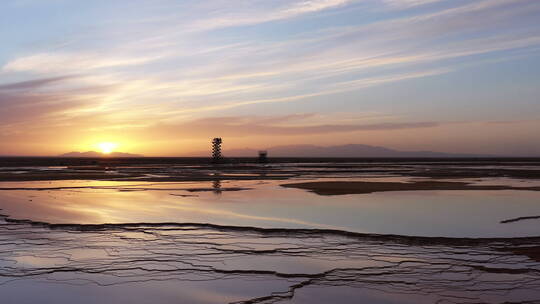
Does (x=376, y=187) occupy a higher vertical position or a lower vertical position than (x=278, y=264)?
higher

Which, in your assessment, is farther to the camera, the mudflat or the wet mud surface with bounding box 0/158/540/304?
the mudflat

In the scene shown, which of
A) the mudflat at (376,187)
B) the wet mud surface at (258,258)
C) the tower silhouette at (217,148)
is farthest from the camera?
the tower silhouette at (217,148)

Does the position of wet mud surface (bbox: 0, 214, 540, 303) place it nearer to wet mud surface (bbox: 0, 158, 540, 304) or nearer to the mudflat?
wet mud surface (bbox: 0, 158, 540, 304)

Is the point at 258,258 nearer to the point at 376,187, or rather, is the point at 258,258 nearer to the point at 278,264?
the point at 278,264

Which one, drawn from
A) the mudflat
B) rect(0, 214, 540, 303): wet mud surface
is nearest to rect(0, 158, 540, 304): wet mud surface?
rect(0, 214, 540, 303): wet mud surface

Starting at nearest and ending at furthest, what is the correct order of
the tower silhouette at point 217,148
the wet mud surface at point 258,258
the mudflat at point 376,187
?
1. the wet mud surface at point 258,258
2. the mudflat at point 376,187
3. the tower silhouette at point 217,148

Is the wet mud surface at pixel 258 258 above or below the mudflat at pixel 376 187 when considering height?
below

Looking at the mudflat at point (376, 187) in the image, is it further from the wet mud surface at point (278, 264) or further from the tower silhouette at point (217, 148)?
the tower silhouette at point (217, 148)

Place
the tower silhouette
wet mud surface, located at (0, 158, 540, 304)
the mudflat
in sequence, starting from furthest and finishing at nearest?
the tower silhouette < the mudflat < wet mud surface, located at (0, 158, 540, 304)

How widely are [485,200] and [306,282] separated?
15.7 metres

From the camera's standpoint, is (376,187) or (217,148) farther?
(217,148)

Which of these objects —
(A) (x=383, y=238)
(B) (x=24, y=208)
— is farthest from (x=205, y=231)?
(B) (x=24, y=208)

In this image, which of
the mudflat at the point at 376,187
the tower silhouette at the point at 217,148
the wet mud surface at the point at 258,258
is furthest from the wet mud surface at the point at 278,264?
the tower silhouette at the point at 217,148

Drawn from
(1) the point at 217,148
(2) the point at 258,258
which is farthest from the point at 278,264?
(1) the point at 217,148
